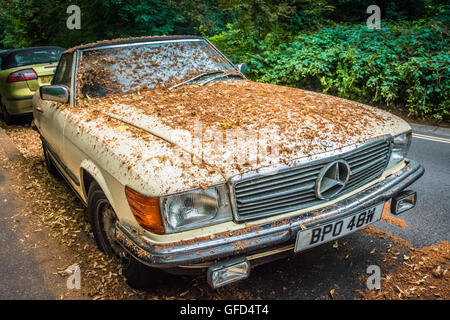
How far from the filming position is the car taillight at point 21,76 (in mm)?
6914

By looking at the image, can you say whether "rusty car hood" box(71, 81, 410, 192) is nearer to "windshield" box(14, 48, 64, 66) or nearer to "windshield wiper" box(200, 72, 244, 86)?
"windshield wiper" box(200, 72, 244, 86)

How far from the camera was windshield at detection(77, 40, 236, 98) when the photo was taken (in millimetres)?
3094

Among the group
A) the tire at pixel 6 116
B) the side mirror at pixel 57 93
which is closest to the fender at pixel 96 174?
the side mirror at pixel 57 93

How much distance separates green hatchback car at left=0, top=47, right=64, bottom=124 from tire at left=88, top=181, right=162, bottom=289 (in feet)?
18.0

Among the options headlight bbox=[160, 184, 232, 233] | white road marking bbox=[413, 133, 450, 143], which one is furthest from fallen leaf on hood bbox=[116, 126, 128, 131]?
white road marking bbox=[413, 133, 450, 143]

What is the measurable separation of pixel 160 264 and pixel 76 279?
44.9 inches

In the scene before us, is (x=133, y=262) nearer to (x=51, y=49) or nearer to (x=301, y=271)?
(x=301, y=271)

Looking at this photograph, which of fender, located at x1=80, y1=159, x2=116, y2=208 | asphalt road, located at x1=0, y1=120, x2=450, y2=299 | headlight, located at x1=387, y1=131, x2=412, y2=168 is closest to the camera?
fender, located at x1=80, y1=159, x2=116, y2=208

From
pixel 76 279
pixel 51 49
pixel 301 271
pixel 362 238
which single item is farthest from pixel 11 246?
pixel 51 49

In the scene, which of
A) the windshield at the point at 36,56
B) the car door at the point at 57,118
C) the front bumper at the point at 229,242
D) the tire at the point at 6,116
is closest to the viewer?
the front bumper at the point at 229,242

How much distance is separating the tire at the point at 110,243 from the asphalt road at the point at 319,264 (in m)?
0.50

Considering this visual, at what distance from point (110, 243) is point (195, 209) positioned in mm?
1058

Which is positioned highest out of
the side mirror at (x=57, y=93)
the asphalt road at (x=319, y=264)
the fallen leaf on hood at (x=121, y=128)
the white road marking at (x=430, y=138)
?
the side mirror at (x=57, y=93)

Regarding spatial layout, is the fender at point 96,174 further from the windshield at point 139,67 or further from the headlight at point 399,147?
the headlight at point 399,147
